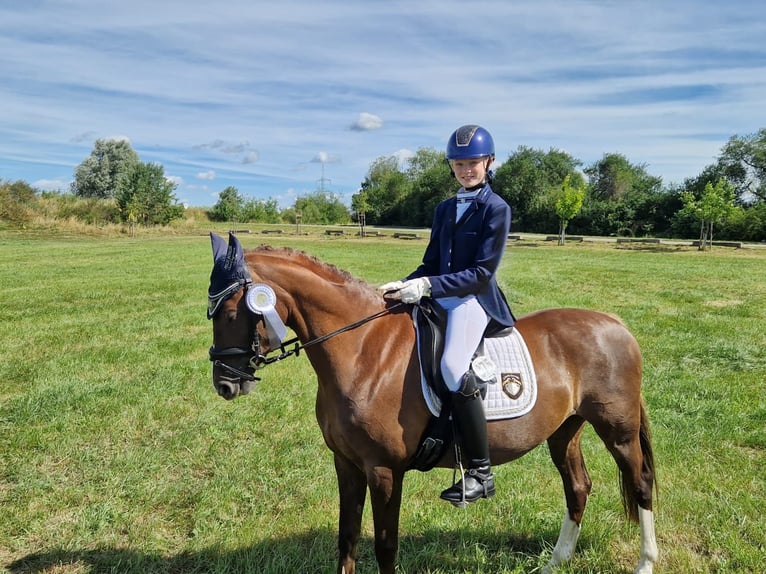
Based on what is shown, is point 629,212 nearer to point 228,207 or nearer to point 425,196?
point 425,196

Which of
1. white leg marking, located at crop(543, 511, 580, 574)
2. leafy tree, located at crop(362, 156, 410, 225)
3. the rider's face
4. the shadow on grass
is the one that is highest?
leafy tree, located at crop(362, 156, 410, 225)

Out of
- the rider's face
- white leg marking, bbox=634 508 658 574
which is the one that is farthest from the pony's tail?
the rider's face

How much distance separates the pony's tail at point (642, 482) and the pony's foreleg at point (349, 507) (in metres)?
2.05

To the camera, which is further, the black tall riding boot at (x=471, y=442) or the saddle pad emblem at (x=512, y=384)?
the saddle pad emblem at (x=512, y=384)

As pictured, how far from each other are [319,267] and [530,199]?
5935cm

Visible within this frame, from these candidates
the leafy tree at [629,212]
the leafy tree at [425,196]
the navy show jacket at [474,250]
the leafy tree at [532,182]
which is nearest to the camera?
the navy show jacket at [474,250]

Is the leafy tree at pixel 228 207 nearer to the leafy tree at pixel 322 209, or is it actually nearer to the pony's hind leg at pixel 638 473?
the leafy tree at pixel 322 209

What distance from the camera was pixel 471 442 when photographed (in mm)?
3205

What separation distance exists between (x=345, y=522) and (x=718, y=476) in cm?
381

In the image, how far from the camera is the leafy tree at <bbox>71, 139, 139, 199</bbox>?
7131 cm

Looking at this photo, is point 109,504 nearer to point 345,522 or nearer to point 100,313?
point 345,522

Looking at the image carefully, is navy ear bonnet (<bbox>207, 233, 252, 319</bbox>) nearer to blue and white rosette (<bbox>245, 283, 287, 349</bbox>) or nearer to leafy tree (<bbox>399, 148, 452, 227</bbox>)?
blue and white rosette (<bbox>245, 283, 287, 349</bbox>)

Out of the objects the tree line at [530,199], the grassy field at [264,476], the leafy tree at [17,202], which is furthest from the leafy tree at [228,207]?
the grassy field at [264,476]

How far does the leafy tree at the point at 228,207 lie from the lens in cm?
6719
